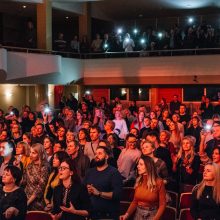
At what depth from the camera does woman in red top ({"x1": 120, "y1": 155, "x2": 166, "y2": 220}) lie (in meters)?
4.75

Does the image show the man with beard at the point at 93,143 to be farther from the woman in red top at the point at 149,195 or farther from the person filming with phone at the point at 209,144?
the woman in red top at the point at 149,195

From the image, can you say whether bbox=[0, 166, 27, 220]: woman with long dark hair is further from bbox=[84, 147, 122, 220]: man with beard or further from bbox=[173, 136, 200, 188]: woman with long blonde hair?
bbox=[173, 136, 200, 188]: woman with long blonde hair

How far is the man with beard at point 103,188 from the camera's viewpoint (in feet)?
16.5

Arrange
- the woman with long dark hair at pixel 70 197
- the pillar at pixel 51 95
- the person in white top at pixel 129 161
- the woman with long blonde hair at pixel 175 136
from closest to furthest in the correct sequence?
the woman with long dark hair at pixel 70 197 < the person in white top at pixel 129 161 < the woman with long blonde hair at pixel 175 136 < the pillar at pixel 51 95

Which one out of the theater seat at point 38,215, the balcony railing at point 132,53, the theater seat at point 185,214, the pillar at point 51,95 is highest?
the balcony railing at point 132,53

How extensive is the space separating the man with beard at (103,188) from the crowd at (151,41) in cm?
1336

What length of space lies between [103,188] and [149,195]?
574 mm

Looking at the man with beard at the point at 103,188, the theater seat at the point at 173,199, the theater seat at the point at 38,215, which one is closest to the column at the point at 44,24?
the theater seat at the point at 173,199

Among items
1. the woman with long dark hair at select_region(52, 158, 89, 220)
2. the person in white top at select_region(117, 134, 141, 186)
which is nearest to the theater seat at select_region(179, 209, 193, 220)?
the woman with long dark hair at select_region(52, 158, 89, 220)

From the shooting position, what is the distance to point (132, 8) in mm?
21234

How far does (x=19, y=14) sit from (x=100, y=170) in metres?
18.0

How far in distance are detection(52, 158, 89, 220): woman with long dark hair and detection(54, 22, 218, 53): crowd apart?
1389cm

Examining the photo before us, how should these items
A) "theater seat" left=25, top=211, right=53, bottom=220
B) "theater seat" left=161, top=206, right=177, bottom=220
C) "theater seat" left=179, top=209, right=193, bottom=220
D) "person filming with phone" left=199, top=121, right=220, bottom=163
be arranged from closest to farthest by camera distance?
"theater seat" left=25, top=211, right=53, bottom=220, "theater seat" left=161, top=206, right=177, bottom=220, "theater seat" left=179, top=209, right=193, bottom=220, "person filming with phone" left=199, top=121, right=220, bottom=163

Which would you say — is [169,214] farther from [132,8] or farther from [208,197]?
[132,8]
